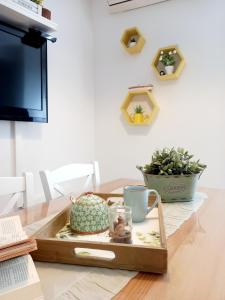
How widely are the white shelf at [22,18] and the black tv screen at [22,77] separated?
0.06 metres

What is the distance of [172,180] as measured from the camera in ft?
3.47

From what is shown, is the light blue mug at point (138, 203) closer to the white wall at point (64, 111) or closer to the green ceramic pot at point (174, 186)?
the green ceramic pot at point (174, 186)

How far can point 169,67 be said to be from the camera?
2.43 meters

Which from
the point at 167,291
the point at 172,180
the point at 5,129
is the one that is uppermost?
the point at 5,129

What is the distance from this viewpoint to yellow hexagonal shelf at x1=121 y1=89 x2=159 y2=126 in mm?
2561

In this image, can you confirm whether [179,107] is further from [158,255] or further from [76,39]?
[158,255]

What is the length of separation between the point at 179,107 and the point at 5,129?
1.58 m

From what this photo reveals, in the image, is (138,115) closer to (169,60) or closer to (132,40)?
A: (169,60)

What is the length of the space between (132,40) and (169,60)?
501 mm

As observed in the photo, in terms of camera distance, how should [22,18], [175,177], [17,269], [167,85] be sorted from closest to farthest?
[17,269]
[175,177]
[22,18]
[167,85]

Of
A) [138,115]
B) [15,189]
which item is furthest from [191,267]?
[138,115]

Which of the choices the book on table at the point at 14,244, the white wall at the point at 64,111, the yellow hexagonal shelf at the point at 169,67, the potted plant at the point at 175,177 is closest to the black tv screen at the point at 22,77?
the white wall at the point at 64,111

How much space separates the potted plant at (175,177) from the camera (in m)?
1.06

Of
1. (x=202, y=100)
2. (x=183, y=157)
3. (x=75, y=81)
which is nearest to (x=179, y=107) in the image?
(x=202, y=100)
